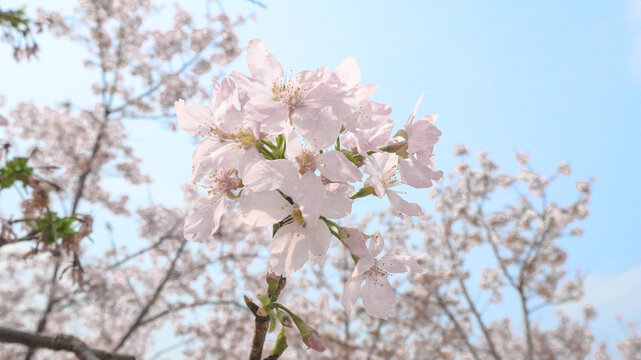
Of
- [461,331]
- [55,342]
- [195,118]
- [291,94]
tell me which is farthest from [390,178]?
[461,331]

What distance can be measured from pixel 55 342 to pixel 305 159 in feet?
4.23

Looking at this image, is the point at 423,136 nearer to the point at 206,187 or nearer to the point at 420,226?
the point at 206,187

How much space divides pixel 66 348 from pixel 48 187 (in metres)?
0.86

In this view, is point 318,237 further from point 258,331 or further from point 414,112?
point 414,112

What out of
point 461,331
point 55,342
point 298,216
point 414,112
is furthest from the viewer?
point 461,331

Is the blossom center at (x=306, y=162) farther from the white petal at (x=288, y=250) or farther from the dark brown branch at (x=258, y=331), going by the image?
the dark brown branch at (x=258, y=331)

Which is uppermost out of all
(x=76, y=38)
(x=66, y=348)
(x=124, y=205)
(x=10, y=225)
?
(x=76, y=38)

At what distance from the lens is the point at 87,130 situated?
266 inches

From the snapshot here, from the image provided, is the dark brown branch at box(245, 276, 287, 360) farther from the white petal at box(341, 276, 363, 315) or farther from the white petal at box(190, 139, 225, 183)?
the white petal at box(190, 139, 225, 183)

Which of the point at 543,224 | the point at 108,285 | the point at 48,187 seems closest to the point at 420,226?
the point at 543,224

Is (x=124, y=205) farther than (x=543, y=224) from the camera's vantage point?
Yes

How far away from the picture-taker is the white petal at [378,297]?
915 millimetres

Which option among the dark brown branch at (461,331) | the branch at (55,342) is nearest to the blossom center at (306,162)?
the branch at (55,342)

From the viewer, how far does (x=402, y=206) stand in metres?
0.91
